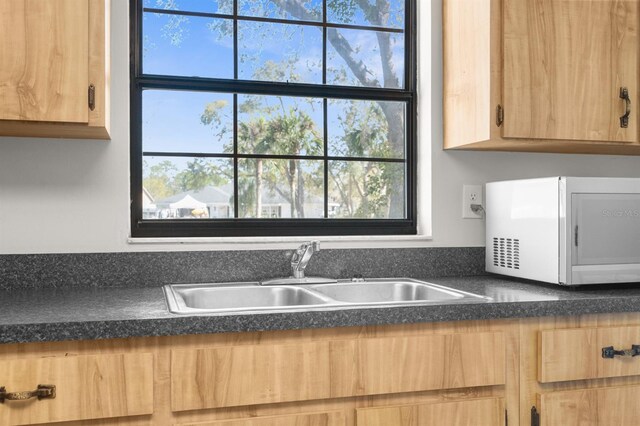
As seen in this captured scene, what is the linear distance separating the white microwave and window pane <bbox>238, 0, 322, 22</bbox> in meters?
1.04

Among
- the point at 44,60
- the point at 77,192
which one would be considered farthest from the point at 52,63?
the point at 77,192

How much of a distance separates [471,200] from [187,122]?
3.74 feet

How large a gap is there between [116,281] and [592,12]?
1.85 metres

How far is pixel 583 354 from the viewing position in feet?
5.21

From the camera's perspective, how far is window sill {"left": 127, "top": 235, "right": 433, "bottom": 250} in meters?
1.95

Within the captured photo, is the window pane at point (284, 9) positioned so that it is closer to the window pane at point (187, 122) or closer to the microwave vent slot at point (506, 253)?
the window pane at point (187, 122)

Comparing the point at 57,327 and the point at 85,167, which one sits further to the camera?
the point at 85,167

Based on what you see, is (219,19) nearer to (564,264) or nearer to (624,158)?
(564,264)

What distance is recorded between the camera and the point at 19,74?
1.49 meters

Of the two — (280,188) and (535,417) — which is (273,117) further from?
(535,417)

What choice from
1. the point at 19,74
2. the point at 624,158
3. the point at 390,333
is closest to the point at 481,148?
the point at 624,158

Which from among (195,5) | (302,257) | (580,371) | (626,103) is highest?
(195,5)

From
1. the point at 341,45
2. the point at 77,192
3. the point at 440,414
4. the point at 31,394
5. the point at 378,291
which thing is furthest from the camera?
the point at 341,45

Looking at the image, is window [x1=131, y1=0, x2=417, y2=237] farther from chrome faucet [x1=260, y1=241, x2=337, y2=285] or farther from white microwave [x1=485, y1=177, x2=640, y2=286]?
white microwave [x1=485, y1=177, x2=640, y2=286]
